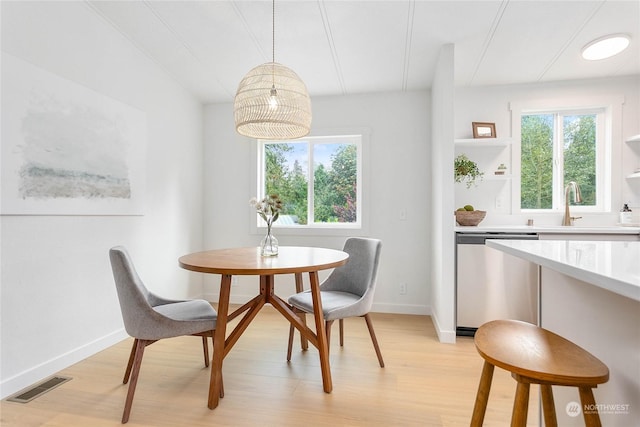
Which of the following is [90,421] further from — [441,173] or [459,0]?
[459,0]

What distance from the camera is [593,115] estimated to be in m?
3.26

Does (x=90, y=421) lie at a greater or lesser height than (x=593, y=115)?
lesser

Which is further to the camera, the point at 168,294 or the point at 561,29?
the point at 168,294

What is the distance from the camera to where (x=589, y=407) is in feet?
2.60

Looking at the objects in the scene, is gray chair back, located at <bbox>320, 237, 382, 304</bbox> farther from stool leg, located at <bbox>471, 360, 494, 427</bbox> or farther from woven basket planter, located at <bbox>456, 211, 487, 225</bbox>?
stool leg, located at <bbox>471, 360, 494, 427</bbox>

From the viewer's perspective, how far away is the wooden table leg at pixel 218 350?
5.71ft

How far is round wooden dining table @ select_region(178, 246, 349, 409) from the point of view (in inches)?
68.4

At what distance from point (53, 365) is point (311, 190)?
2.64 meters

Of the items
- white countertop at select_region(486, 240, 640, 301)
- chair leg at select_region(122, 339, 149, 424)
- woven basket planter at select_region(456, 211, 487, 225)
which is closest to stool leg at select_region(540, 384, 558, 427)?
white countertop at select_region(486, 240, 640, 301)

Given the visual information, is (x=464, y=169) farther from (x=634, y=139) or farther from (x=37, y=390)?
(x=37, y=390)

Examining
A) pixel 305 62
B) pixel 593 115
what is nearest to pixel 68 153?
pixel 305 62

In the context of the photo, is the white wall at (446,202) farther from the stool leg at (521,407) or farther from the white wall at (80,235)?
the white wall at (80,235)

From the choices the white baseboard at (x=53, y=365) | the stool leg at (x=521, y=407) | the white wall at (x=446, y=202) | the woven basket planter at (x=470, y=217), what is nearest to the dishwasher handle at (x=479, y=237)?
the white wall at (x=446, y=202)

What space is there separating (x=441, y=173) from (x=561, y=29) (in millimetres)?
1300
